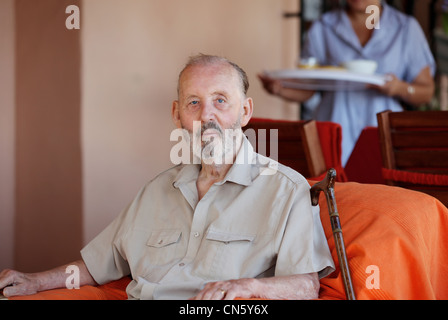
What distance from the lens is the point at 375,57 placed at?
3807 mm

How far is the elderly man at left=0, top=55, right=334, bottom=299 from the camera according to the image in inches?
58.8

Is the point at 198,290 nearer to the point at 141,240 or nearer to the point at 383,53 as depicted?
the point at 141,240

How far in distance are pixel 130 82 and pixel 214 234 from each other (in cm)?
182

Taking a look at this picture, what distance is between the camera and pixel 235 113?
170 cm

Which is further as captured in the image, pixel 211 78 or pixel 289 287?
pixel 211 78

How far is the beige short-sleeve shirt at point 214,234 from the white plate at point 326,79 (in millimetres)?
1502

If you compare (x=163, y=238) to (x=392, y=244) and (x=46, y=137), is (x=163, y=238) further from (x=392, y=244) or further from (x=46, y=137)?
(x=46, y=137)

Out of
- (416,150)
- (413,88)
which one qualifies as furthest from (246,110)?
(413,88)

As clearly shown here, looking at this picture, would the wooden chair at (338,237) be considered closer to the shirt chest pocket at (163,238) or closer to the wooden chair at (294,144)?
the shirt chest pocket at (163,238)

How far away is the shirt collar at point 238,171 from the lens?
1663 mm

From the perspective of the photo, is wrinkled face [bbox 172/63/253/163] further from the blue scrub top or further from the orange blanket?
the blue scrub top
